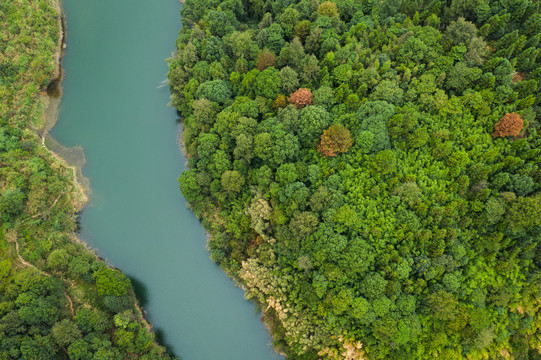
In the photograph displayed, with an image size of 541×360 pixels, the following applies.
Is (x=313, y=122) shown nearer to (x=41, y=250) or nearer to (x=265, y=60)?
(x=265, y=60)

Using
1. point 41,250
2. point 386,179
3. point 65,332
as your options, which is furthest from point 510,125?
point 41,250

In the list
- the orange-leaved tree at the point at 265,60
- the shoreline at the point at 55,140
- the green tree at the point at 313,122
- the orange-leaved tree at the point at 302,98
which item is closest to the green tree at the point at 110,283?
the shoreline at the point at 55,140

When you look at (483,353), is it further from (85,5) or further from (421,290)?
(85,5)

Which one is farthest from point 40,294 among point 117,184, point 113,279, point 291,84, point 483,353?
point 483,353

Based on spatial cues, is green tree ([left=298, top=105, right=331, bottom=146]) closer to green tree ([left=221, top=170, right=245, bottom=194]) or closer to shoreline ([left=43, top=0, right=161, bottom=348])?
green tree ([left=221, top=170, right=245, bottom=194])

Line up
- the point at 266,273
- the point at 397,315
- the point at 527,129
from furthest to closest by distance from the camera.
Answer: the point at 266,273 → the point at 527,129 → the point at 397,315
